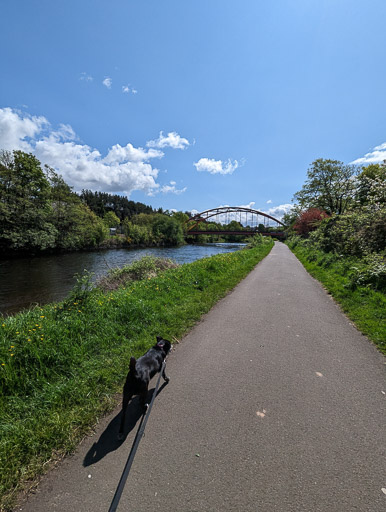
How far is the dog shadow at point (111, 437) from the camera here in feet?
6.75

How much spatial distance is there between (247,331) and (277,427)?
2.34 meters

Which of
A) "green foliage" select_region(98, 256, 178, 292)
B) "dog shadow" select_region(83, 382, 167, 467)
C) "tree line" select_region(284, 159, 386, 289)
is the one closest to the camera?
"dog shadow" select_region(83, 382, 167, 467)

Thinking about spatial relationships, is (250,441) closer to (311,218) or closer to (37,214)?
(37,214)

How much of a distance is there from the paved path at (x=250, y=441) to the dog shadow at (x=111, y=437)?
11mm

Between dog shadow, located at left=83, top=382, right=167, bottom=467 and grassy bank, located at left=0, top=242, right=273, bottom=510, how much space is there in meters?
0.21

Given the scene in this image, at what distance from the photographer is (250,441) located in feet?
7.20

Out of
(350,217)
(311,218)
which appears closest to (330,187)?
(311,218)

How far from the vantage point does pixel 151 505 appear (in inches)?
65.2

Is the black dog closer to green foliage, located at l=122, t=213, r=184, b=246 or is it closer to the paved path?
the paved path

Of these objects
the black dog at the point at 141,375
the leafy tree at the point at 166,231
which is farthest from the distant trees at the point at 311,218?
the leafy tree at the point at 166,231

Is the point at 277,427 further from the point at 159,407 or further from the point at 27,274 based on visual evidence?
the point at 27,274

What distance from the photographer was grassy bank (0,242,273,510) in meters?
2.10

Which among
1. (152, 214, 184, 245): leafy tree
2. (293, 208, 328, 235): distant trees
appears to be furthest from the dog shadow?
(152, 214, 184, 245): leafy tree

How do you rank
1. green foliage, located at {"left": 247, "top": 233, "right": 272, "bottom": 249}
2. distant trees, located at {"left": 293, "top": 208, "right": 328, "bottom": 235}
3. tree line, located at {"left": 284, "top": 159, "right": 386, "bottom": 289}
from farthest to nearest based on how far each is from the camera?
green foliage, located at {"left": 247, "top": 233, "right": 272, "bottom": 249} < distant trees, located at {"left": 293, "top": 208, "right": 328, "bottom": 235} < tree line, located at {"left": 284, "top": 159, "right": 386, "bottom": 289}
